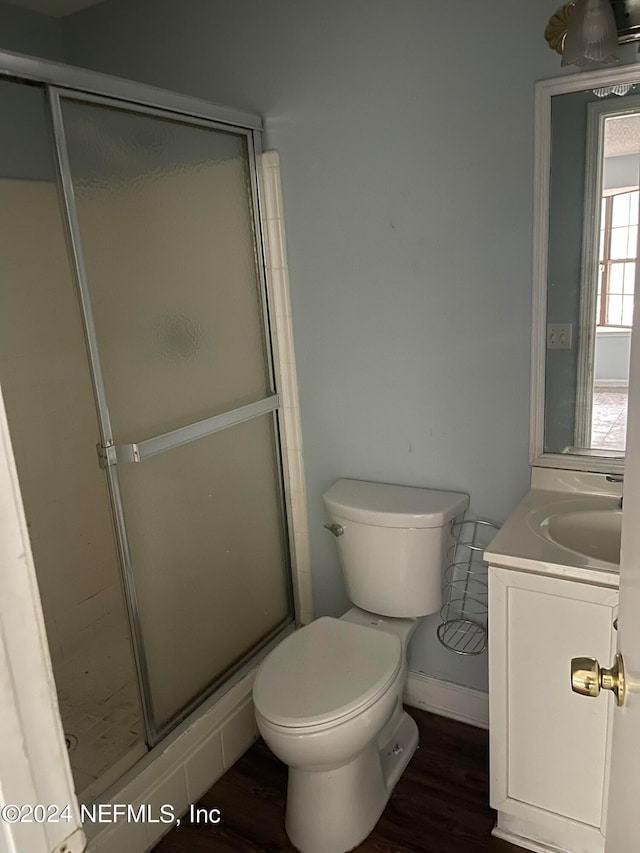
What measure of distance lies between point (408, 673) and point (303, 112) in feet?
6.08

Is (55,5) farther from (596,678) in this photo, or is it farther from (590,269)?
(596,678)

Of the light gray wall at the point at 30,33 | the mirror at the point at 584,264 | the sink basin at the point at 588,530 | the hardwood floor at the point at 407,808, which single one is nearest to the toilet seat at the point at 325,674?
the hardwood floor at the point at 407,808

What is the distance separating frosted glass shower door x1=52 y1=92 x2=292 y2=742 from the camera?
1.69 metres

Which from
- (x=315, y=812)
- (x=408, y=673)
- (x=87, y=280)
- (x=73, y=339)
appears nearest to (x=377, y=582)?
(x=408, y=673)

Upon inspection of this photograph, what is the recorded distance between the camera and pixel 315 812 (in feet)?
5.77

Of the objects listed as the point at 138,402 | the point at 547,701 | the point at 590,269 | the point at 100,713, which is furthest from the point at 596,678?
the point at 100,713

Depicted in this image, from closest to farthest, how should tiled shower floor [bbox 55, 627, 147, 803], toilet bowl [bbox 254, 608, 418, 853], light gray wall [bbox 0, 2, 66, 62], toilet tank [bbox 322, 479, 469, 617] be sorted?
toilet bowl [bbox 254, 608, 418, 853], tiled shower floor [bbox 55, 627, 147, 803], toilet tank [bbox 322, 479, 469, 617], light gray wall [bbox 0, 2, 66, 62]

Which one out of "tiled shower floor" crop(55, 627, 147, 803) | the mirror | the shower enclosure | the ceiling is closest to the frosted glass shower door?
the shower enclosure

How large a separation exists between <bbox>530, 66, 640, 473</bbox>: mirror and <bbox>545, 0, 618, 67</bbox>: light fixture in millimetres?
166

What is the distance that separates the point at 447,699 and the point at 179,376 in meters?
1.36

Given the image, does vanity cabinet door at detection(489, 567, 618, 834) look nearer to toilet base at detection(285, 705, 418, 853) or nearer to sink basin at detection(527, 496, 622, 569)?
sink basin at detection(527, 496, 622, 569)

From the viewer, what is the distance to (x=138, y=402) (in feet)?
5.90

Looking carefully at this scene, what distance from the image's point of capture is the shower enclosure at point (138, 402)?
1.70 m

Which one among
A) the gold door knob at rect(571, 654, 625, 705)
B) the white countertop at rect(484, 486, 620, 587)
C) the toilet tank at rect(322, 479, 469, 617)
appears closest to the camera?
the gold door knob at rect(571, 654, 625, 705)
